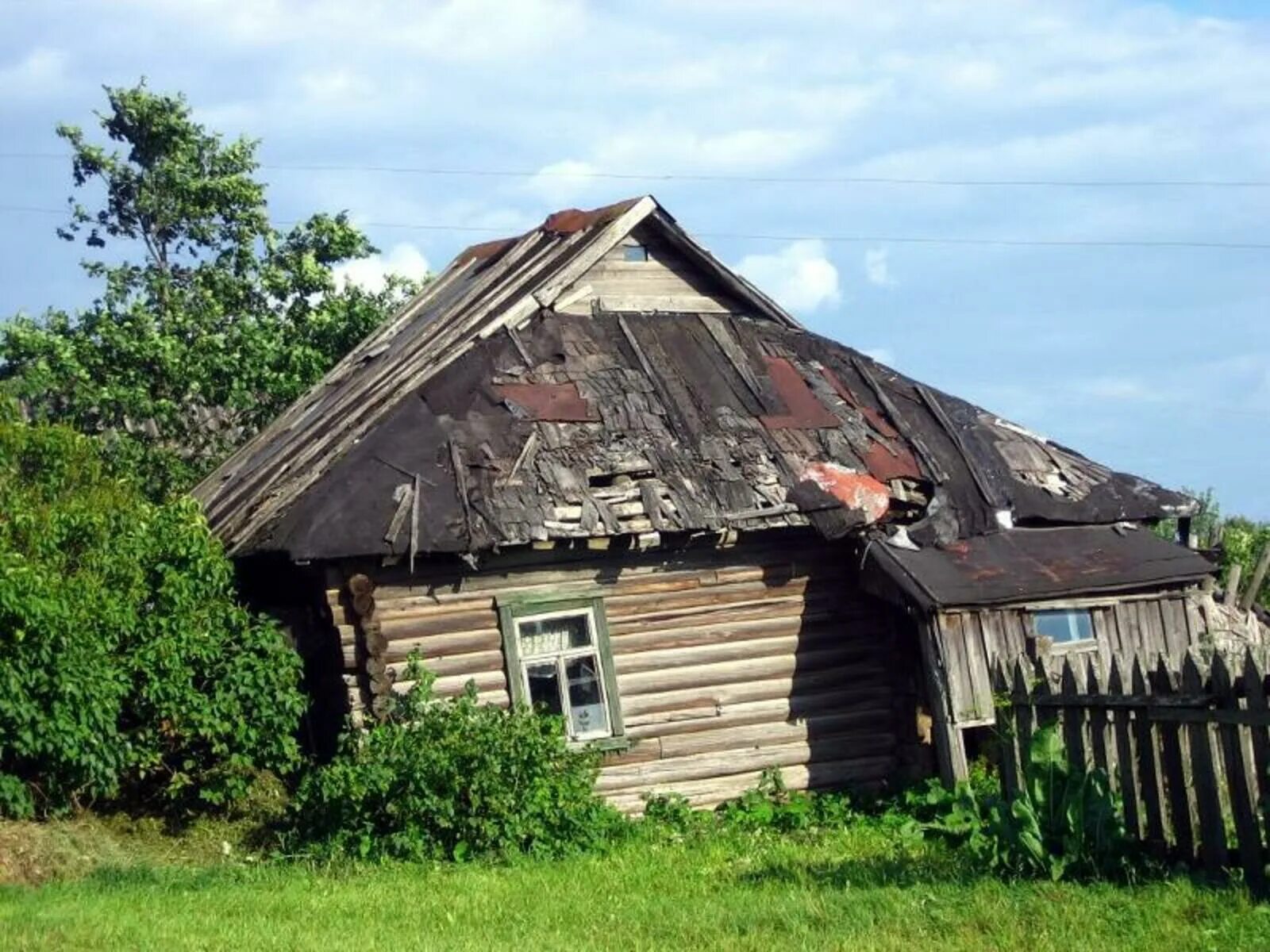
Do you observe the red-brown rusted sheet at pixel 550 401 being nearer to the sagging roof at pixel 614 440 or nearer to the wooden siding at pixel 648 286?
the sagging roof at pixel 614 440

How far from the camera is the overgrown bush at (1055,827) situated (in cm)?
1001

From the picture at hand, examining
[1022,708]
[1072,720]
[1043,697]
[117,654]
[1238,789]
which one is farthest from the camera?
[117,654]

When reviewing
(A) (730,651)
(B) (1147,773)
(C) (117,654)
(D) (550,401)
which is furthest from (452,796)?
(B) (1147,773)

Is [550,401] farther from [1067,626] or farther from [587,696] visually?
[1067,626]

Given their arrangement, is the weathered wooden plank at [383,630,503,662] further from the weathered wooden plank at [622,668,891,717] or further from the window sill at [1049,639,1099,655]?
the window sill at [1049,639,1099,655]

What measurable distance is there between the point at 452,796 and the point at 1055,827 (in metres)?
5.75

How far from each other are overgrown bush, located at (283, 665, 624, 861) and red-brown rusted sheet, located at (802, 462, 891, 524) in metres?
3.97

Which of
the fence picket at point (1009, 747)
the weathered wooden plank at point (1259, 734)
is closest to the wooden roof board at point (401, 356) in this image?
the fence picket at point (1009, 747)

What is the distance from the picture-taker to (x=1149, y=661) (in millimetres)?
17156

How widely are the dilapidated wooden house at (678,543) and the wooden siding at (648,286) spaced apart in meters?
0.09

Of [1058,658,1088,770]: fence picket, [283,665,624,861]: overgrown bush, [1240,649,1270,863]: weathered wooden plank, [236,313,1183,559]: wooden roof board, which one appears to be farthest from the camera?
[236,313,1183,559]: wooden roof board

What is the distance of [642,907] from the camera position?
36.5 ft

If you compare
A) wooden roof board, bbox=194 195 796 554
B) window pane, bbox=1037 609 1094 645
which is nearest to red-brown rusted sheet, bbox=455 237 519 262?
wooden roof board, bbox=194 195 796 554

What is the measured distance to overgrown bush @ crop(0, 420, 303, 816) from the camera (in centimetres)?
1420
